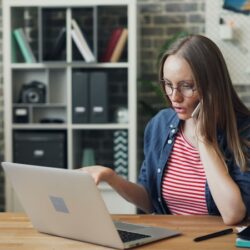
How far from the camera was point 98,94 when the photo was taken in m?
3.98

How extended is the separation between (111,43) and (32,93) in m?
0.64

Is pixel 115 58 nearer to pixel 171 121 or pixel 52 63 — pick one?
Result: pixel 52 63

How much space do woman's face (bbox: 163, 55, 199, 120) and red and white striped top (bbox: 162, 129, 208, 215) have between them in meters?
0.23

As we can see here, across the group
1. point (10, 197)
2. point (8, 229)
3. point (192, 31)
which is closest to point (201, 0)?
point (192, 31)

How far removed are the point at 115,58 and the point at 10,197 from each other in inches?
46.7

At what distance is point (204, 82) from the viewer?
6.80 ft

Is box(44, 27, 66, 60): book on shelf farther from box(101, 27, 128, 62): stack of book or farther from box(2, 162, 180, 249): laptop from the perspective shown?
box(2, 162, 180, 249): laptop

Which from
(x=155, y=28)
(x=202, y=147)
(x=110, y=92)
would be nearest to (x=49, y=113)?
(x=110, y=92)

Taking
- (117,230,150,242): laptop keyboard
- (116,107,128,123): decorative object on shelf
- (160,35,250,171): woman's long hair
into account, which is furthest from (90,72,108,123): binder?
(117,230,150,242): laptop keyboard

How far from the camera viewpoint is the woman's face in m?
2.07

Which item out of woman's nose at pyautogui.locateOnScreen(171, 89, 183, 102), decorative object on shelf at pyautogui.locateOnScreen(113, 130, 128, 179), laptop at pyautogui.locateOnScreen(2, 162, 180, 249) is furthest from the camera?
decorative object on shelf at pyautogui.locateOnScreen(113, 130, 128, 179)

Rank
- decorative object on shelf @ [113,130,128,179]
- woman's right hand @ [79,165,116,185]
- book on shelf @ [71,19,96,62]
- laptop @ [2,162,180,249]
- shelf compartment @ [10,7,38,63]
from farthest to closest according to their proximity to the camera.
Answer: shelf compartment @ [10,7,38,63], decorative object on shelf @ [113,130,128,179], book on shelf @ [71,19,96,62], woman's right hand @ [79,165,116,185], laptop @ [2,162,180,249]

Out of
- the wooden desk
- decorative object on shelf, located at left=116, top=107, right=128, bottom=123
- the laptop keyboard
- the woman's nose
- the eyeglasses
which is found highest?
the eyeglasses

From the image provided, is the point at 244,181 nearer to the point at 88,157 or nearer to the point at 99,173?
the point at 99,173
